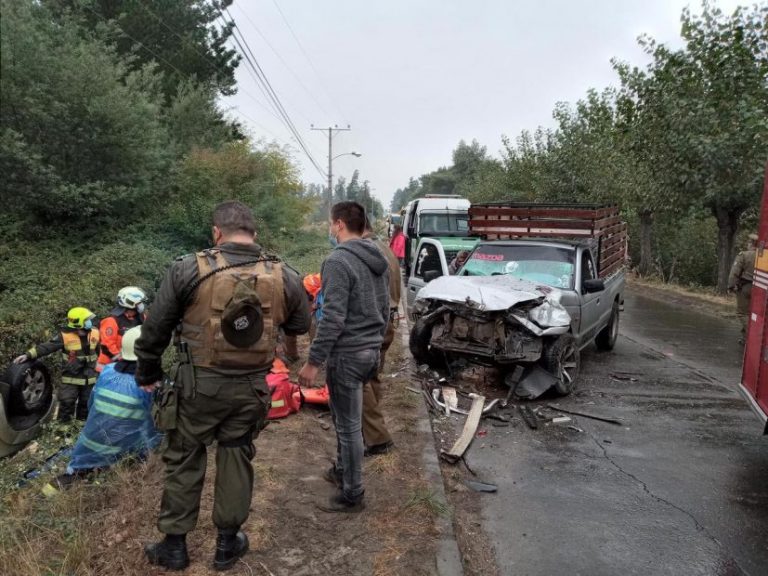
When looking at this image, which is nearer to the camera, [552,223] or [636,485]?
[636,485]

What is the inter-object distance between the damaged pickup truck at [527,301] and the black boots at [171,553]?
3.96 meters

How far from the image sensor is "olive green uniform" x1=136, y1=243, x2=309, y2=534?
2590mm

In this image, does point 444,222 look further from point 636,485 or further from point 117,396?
point 117,396

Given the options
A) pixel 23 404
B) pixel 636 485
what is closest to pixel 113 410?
pixel 23 404

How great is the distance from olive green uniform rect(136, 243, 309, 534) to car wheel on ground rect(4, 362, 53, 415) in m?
4.26

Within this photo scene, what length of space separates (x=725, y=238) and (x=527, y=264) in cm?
1165

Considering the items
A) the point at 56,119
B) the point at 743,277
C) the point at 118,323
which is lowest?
the point at 118,323

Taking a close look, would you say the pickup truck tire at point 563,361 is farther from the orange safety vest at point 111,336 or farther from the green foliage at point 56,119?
the green foliage at point 56,119

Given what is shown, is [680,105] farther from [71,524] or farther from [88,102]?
[71,524]

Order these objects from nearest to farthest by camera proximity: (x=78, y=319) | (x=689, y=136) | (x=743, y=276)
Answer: (x=78, y=319) < (x=743, y=276) < (x=689, y=136)

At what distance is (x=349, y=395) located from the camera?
3.35m

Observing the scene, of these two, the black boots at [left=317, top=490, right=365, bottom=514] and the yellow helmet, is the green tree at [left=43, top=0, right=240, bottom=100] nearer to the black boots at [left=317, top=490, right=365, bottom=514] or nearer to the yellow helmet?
the yellow helmet

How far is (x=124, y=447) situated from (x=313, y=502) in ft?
4.57

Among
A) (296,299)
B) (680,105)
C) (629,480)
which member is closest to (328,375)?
(296,299)
